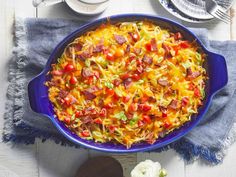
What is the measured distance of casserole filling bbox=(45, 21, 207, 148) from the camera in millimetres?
1285

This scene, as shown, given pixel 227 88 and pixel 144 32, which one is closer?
pixel 144 32

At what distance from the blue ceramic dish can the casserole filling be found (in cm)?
1

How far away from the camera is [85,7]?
1.33m

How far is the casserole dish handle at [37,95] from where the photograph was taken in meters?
1.25

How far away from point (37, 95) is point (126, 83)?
0.73 ft

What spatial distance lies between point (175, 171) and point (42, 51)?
1.64 ft

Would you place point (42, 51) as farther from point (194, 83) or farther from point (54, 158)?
point (194, 83)

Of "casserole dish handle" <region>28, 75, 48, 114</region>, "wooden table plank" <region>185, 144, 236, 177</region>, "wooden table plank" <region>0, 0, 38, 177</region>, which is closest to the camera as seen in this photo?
"casserole dish handle" <region>28, 75, 48, 114</region>

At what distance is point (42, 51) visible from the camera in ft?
4.43

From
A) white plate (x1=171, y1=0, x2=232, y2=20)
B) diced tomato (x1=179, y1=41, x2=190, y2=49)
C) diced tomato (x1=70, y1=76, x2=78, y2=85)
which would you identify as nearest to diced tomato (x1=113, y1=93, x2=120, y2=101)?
diced tomato (x1=70, y1=76, x2=78, y2=85)

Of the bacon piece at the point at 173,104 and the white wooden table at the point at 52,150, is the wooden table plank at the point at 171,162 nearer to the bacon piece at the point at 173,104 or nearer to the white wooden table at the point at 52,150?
the white wooden table at the point at 52,150

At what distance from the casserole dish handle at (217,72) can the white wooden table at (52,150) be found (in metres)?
0.15

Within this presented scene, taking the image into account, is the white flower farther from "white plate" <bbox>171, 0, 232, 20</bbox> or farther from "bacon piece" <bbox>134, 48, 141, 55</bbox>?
"white plate" <bbox>171, 0, 232, 20</bbox>

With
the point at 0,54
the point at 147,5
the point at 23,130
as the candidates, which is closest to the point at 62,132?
the point at 23,130
